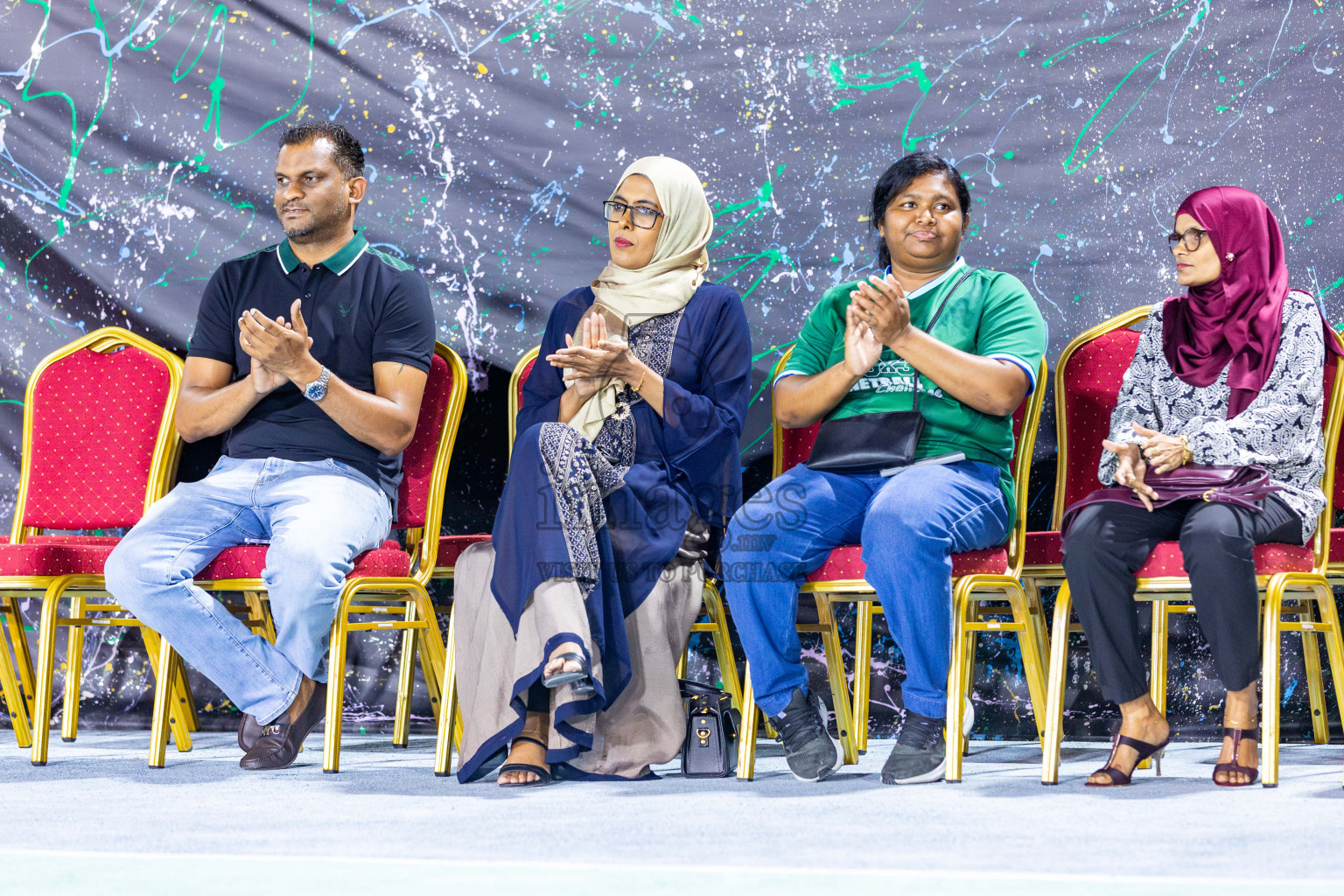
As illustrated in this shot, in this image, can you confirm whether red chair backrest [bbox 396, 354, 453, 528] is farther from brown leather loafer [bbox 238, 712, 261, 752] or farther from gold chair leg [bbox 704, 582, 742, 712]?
gold chair leg [bbox 704, 582, 742, 712]

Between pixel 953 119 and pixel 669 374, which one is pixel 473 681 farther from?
pixel 953 119

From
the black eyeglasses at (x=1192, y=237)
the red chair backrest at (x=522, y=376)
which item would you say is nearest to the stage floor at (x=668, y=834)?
the red chair backrest at (x=522, y=376)

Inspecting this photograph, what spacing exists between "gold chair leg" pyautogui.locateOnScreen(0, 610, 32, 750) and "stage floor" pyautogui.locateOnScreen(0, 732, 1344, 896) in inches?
19.9

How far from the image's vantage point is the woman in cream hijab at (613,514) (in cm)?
243

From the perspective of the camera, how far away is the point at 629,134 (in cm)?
331

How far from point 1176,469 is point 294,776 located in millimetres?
1788

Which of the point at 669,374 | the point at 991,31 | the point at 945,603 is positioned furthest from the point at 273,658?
the point at 991,31

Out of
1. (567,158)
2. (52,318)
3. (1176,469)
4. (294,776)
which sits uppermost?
(567,158)

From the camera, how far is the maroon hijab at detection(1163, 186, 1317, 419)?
2541mm

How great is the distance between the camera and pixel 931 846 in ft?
5.41

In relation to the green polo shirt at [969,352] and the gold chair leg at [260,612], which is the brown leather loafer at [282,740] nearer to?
the gold chair leg at [260,612]

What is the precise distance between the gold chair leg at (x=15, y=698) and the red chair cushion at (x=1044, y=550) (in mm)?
2330

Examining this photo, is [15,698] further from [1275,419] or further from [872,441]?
[1275,419]

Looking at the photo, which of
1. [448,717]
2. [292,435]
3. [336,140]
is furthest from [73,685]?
[336,140]
